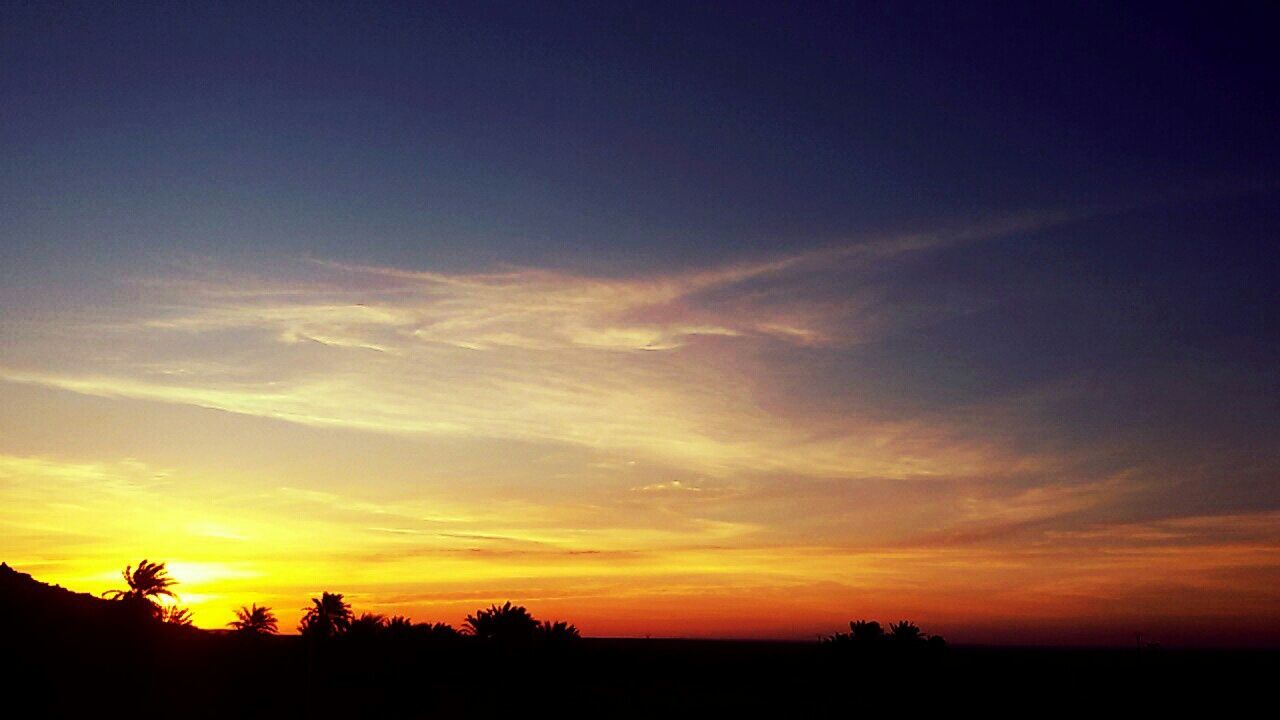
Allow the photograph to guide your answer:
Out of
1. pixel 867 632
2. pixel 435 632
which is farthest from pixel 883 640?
pixel 435 632

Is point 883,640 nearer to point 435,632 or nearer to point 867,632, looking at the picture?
point 867,632

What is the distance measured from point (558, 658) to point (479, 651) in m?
4.96

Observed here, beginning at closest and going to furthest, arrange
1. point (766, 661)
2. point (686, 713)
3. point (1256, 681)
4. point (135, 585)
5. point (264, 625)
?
point (686, 713), point (1256, 681), point (766, 661), point (135, 585), point (264, 625)

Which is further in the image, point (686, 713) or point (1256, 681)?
point (1256, 681)

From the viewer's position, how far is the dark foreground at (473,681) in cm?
4250

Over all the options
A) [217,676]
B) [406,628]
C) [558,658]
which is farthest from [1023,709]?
[217,676]

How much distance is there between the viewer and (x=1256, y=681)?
5588 centimetres

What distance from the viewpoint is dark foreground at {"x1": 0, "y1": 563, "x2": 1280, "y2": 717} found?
42.5 meters

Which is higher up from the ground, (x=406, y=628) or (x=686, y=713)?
(x=406, y=628)

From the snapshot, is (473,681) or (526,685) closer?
(526,685)

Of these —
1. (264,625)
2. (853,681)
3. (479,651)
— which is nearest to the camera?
(853,681)

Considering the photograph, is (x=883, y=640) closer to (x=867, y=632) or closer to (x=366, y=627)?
(x=867, y=632)

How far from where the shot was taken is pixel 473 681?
1842 inches

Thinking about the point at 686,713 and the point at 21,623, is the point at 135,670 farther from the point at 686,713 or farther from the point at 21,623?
the point at 686,713
